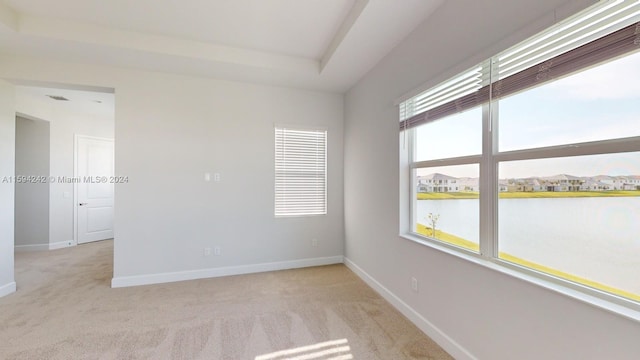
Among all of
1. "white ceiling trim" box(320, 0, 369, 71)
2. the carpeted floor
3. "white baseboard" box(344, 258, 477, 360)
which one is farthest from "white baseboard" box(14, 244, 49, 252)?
"white ceiling trim" box(320, 0, 369, 71)

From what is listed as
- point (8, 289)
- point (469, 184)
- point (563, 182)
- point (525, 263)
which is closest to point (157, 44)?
point (8, 289)

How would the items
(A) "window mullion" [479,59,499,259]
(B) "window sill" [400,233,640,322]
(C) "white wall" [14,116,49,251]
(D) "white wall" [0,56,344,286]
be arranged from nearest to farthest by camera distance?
(B) "window sill" [400,233,640,322], (A) "window mullion" [479,59,499,259], (D) "white wall" [0,56,344,286], (C) "white wall" [14,116,49,251]

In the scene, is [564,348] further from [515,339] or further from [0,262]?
[0,262]

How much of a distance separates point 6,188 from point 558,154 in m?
5.14

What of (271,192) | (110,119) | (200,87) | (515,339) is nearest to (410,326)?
(515,339)

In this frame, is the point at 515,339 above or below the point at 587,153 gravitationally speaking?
below

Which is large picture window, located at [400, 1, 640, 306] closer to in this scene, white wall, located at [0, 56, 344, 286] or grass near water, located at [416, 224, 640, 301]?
grass near water, located at [416, 224, 640, 301]

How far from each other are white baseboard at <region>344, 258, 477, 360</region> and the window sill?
2.19ft

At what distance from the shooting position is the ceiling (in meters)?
2.33

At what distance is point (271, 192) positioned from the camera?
12.7 feet

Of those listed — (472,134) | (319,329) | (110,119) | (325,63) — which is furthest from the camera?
(110,119)

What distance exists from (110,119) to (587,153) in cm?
767

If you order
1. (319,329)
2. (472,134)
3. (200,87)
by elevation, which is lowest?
(319,329)

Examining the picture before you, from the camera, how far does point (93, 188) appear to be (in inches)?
225
